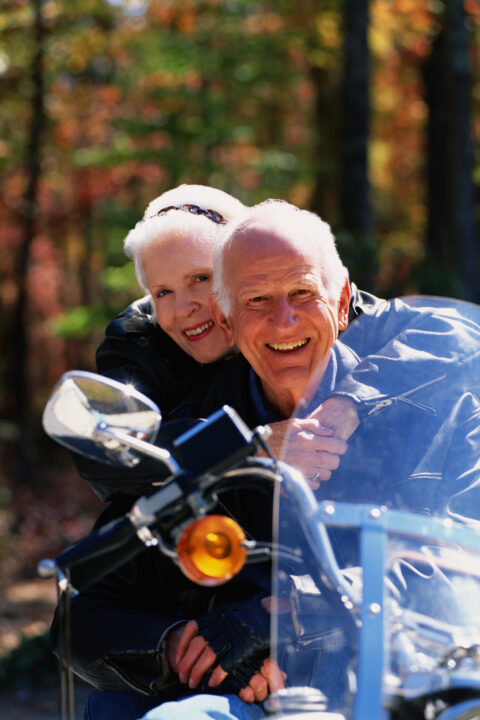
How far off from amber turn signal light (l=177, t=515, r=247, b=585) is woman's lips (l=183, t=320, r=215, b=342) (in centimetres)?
125

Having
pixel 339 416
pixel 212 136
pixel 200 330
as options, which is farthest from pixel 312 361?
pixel 212 136

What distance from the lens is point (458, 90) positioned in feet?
29.1

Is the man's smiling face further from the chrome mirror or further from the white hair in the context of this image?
the chrome mirror

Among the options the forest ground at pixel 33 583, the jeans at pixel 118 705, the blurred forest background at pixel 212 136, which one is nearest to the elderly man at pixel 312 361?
the jeans at pixel 118 705

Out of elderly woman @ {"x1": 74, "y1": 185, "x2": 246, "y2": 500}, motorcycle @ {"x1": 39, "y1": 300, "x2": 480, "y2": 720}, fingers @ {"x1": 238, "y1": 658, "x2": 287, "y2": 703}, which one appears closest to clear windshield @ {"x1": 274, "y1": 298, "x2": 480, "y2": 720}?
motorcycle @ {"x1": 39, "y1": 300, "x2": 480, "y2": 720}

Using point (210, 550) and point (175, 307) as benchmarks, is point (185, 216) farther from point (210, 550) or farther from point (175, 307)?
point (210, 550)

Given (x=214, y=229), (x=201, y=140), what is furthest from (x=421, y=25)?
(x=214, y=229)

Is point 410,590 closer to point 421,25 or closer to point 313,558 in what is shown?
point 313,558

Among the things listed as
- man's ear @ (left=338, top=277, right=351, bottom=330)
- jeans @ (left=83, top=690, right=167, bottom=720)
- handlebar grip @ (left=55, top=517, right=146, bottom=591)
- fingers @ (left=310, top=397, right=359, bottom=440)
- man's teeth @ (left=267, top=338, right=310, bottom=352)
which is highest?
man's ear @ (left=338, top=277, right=351, bottom=330)

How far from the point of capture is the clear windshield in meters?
1.48

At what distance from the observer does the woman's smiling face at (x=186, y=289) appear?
9.14ft

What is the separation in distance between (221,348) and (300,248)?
60 centimetres

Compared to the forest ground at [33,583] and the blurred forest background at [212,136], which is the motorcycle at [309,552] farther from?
the blurred forest background at [212,136]

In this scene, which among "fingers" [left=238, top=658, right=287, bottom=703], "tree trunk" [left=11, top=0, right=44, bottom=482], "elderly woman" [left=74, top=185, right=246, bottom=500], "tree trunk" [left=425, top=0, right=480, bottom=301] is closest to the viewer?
"fingers" [left=238, top=658, right=287, bottom=703]
